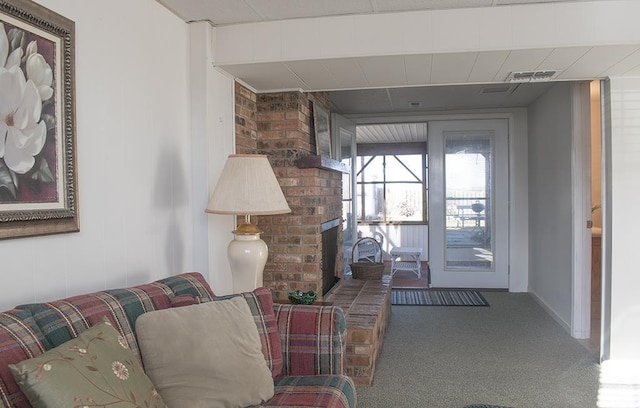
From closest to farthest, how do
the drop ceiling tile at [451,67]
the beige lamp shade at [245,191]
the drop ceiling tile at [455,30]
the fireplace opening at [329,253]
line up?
the beige lamp shade at [245,191] → the drop ceiling tile at [455,30] → the drop ceiling tile at [451,67] → the fireplace opening at [329,253]

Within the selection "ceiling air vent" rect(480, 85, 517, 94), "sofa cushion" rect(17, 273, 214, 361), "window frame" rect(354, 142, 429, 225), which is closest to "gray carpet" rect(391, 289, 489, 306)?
"ceiling air vent" rect(480, 85, 517, 94)

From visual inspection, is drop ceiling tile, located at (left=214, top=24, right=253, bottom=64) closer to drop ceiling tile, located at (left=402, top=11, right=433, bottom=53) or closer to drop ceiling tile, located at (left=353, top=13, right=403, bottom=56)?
drop ceiling tile, located at (left=353, top=13, right=403, bottom=56)

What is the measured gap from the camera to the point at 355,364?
2982 mm

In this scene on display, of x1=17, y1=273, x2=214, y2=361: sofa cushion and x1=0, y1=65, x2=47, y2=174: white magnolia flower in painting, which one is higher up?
x1=0, y1=65, x2=47, y2=174: white magnolia flower in painting

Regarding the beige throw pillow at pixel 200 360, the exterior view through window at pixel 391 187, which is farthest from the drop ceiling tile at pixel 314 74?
the exterior view through window at pixel 391 187

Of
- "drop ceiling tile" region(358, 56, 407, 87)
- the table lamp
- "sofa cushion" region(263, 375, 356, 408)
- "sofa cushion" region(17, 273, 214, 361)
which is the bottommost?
"sofa cushion" region(263, 375, 356, 408)

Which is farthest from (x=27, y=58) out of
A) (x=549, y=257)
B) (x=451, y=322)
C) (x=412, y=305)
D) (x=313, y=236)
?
(x=549, y=257)

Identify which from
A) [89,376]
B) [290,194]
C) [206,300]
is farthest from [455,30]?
[89,376]

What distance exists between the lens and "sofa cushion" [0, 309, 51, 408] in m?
1.20

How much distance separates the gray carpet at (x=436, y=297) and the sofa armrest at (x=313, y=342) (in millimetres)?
3228

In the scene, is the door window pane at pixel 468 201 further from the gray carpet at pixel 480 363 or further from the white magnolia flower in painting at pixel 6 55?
the white magnolia flower in painting at pixel 6 55

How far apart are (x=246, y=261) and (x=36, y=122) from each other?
3.94ft

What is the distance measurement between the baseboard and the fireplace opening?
1.97 m

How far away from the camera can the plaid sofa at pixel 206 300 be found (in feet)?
4.40
